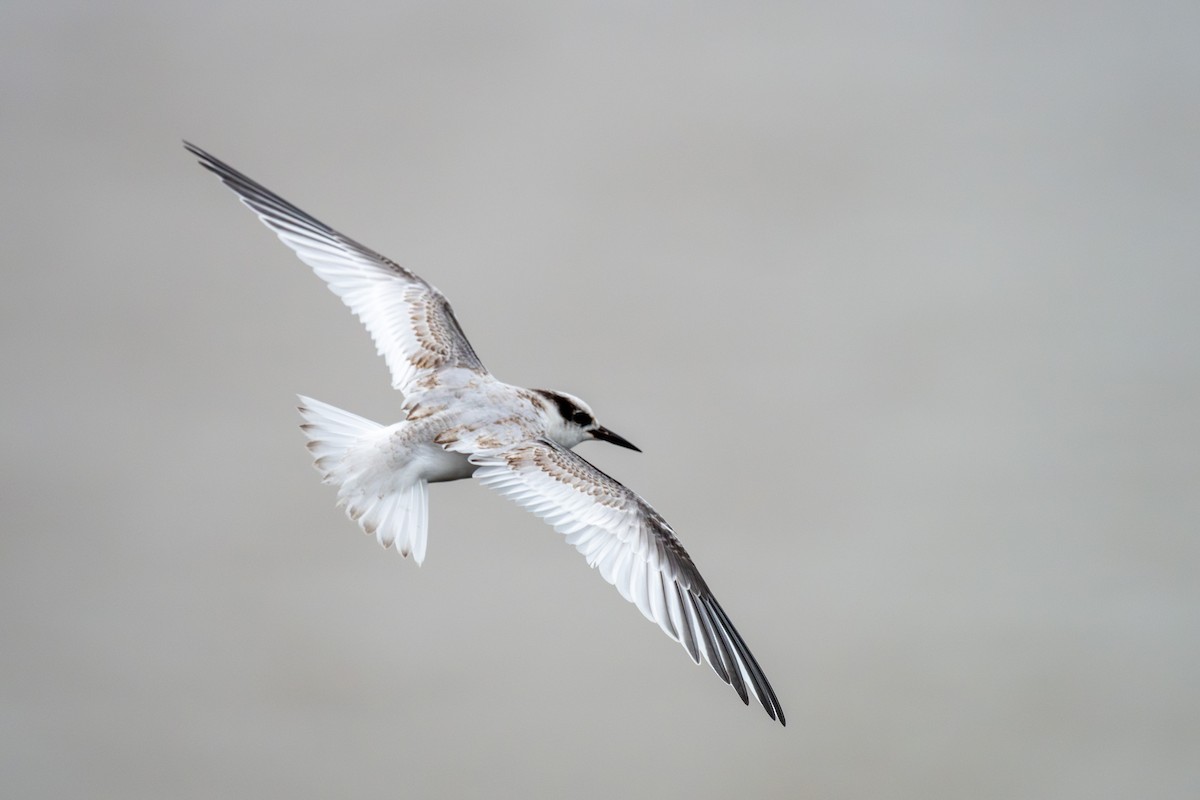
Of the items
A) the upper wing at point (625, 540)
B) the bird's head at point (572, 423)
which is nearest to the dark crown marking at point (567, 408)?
the bird's head at point (572, 423)

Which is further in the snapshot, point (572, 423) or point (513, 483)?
point (572, 423)

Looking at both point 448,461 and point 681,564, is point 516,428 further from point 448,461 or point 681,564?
point 681,564

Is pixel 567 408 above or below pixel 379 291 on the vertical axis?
below

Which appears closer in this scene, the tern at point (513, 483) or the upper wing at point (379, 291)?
the tern at point (513, 483)

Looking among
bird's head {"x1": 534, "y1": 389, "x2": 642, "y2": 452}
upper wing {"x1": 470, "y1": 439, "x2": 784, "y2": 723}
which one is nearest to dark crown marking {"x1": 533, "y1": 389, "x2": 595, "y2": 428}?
bird's head {"x1": 534, "y1": 389, "x2": 642, "y2": 452}

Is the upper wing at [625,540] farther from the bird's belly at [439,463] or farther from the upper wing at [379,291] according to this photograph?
the upper wing at [379,291]

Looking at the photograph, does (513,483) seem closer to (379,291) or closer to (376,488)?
(376,488)

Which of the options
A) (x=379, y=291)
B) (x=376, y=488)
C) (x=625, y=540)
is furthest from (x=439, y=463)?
(x=379, y=291)

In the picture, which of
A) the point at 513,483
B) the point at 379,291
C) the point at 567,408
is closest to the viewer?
the point at 513,483
